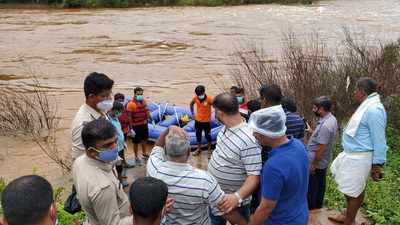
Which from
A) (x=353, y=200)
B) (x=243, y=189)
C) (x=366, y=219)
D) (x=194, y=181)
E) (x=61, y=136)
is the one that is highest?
(x=194, y=181)

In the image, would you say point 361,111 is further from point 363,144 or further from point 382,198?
point 382,198

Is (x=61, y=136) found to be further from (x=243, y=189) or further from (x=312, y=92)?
(x=243, y=189)

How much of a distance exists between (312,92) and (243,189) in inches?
240

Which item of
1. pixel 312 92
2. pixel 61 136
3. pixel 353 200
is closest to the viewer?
pixel 353 200

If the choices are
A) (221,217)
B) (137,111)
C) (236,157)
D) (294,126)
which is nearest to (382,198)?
(294,126)

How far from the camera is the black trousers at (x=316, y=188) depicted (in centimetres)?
582

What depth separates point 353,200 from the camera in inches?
204

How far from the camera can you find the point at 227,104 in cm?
388

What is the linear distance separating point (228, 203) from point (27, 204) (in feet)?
5.21

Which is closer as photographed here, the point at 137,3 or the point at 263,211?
the point at 263,211

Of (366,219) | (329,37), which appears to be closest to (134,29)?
(329,37)

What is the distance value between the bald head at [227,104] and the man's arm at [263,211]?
828 mm

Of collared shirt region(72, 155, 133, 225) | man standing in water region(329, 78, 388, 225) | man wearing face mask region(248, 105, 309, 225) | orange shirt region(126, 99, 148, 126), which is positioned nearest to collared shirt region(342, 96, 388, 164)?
man standing in water region(329, 78, 388, 225)

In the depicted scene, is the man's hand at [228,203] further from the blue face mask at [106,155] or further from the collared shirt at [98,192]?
the blue face mask at [106,155]
